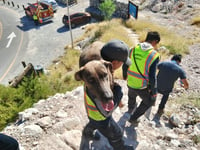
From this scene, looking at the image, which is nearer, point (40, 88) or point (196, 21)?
point (40, 88)

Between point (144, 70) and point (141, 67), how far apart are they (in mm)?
79

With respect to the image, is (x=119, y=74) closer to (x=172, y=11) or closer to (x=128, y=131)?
(x=128, y=131)

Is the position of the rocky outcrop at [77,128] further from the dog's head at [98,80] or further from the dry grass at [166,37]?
the dry grass at [166,37]

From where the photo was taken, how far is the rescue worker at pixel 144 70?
10.8 ft

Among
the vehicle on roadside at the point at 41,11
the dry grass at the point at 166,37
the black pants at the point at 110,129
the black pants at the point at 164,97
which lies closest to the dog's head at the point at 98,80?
the black pants at the point at 110,129

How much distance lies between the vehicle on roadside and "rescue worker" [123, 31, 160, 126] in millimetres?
16585

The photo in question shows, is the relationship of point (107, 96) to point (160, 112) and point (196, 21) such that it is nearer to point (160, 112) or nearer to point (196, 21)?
point (160, 112)

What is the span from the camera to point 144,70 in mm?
3428

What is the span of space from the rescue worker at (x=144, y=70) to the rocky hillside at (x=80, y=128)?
55 cm

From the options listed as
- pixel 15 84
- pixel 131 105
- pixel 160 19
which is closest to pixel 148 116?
pixel 131 105

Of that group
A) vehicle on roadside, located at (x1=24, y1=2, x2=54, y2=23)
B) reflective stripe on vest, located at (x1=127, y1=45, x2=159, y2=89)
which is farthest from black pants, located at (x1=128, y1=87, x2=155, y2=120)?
vehicle on roadside, located at (x1=24, y1=2, x2=54, y2=23)

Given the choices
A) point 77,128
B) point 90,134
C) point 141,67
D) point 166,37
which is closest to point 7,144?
point 90,134

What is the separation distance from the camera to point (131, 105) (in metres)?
4.35

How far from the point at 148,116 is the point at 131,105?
30.5 inches
